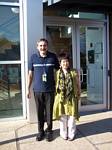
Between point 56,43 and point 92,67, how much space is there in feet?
4.10

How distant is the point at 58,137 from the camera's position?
19.9ft

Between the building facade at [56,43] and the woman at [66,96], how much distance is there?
1.20 meters

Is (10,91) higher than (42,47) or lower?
lower

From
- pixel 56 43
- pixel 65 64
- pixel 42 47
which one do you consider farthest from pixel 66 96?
pixel 56 43

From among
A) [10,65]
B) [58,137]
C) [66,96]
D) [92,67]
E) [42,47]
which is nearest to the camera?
[42,47]

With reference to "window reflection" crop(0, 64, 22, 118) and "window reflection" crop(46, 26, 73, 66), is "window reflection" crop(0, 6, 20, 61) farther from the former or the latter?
"window reflection" crop(46, 26, 73, 66)

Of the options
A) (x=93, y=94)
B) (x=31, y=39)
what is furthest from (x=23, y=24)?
(x=93, y=94)

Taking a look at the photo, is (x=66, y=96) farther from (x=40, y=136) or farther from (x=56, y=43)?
(x=56, y=43)

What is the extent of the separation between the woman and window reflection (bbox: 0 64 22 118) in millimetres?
1489

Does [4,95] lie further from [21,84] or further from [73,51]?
[73,51]

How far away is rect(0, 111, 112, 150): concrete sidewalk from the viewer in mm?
5602

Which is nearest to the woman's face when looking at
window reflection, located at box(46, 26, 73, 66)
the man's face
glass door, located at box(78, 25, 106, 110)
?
the man's face

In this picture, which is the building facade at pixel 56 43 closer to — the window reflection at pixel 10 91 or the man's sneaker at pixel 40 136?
the window reflection at pixel 10 91

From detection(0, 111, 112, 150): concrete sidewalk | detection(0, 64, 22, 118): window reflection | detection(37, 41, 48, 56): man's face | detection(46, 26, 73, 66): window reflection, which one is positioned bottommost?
detection(0, 111, 112, 150): concrete sidewalk
